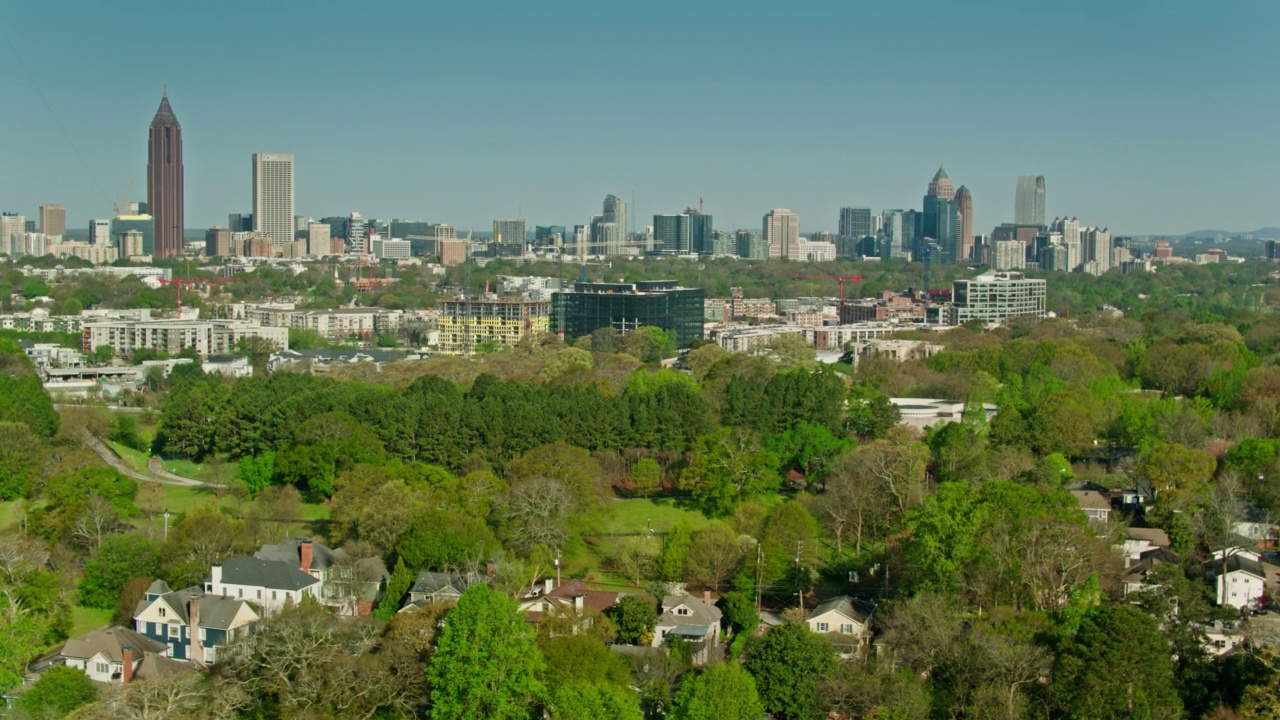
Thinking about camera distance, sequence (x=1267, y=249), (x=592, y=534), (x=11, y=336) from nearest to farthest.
A: (x=592, y=534) → (x=11, y=336) → (x=1267, y=249)

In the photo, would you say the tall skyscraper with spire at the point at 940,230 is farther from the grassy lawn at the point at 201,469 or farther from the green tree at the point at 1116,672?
the green tree at the point at 1116,672

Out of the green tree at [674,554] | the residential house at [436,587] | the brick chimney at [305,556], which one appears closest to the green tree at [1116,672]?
the green tree at [674,554]

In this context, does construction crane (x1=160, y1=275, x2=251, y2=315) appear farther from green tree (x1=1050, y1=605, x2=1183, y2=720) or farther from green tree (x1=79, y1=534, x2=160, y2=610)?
green tree (x1=1050, y1=605, x2=1183, y2=720)

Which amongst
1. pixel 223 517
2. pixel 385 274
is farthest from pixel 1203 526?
pixel 385 274

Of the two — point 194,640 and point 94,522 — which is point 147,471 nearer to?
point 94,522

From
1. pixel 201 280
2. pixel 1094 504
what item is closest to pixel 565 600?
pixel 1094 504

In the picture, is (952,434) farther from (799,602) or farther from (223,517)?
(223,517)
